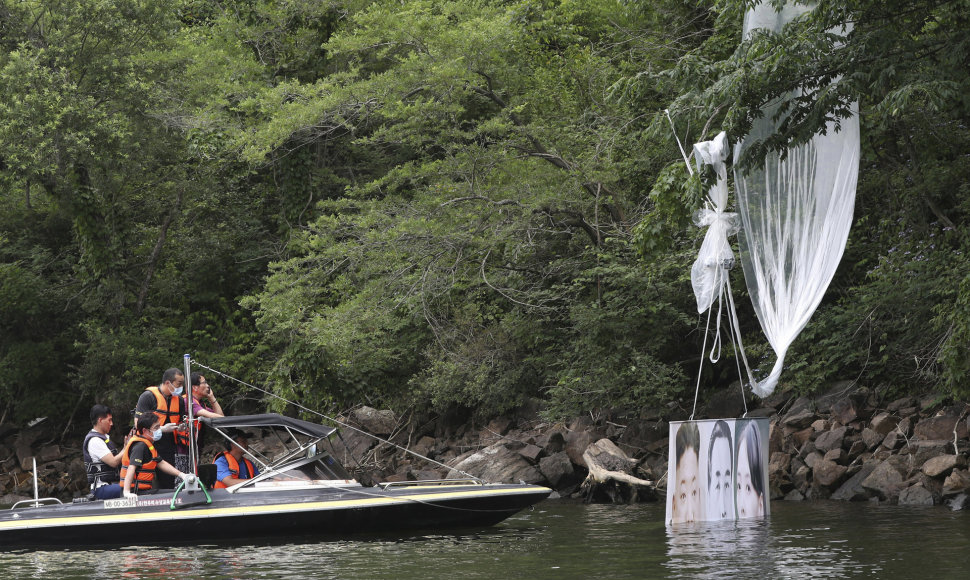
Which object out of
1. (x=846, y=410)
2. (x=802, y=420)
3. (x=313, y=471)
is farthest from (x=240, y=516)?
(x=846, y=410)

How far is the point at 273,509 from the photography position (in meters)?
12.6

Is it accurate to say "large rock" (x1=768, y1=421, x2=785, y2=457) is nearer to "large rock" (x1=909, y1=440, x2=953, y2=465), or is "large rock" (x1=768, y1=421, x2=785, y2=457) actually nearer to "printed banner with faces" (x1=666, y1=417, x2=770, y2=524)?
"large rock" (x1=909, y1=440, x2=953, y2=465)

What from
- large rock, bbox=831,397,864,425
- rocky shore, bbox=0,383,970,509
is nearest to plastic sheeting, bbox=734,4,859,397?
rocky shore, bbox=0,383,970,509

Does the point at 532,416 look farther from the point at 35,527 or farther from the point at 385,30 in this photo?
the point at 35,527

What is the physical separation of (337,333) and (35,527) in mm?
8160

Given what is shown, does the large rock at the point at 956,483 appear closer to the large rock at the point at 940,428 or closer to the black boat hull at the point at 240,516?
the large rock at the point at 940,428

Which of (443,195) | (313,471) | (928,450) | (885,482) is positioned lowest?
(885,482)

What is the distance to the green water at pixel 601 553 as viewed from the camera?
9.34m

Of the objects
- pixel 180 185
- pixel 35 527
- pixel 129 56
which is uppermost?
pixel 129 56

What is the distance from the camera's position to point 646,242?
14.3m

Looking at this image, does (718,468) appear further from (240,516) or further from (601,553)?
(240,516)

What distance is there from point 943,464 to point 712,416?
17.6 feet

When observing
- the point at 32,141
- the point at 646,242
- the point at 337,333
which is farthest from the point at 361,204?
the point at 646,242

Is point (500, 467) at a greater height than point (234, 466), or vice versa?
point (234, 466)
